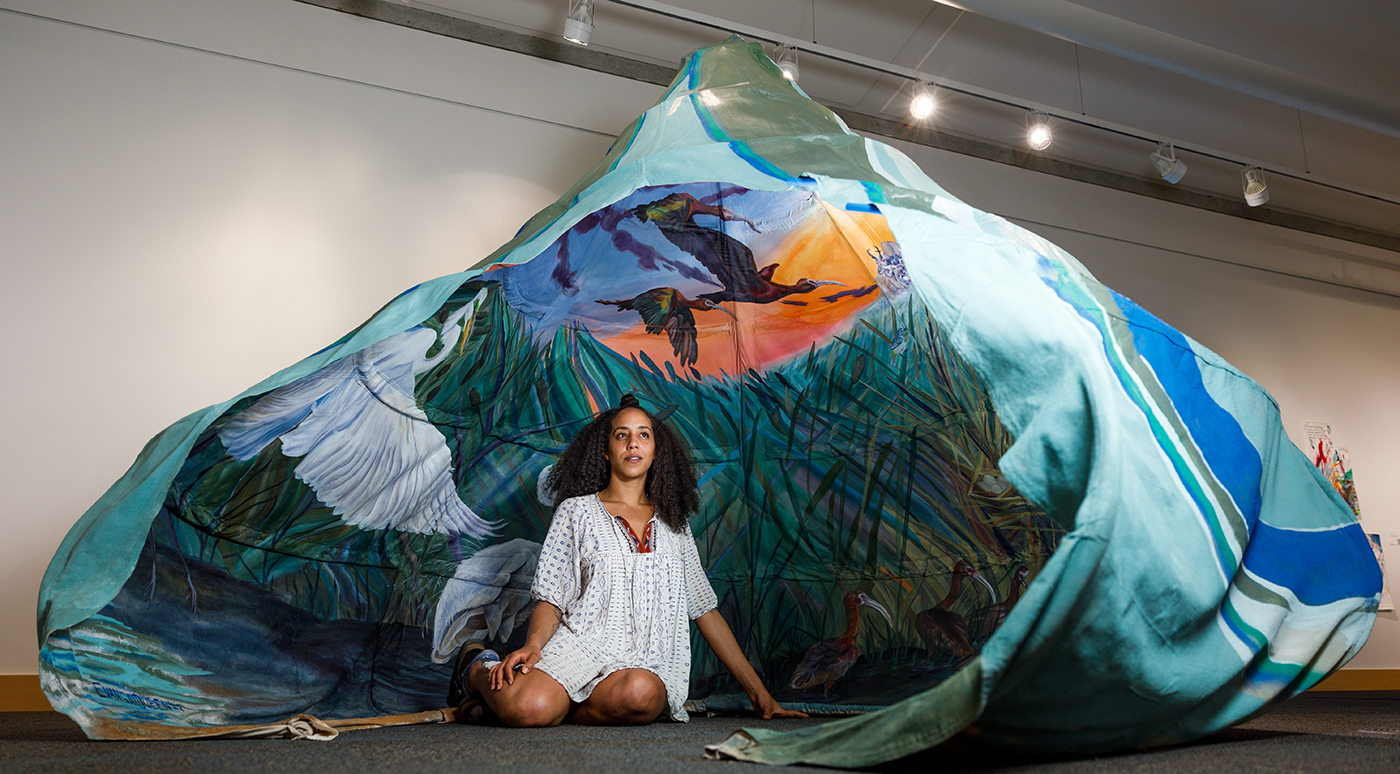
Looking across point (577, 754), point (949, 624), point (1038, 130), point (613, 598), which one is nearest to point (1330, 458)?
point (1038, 130)

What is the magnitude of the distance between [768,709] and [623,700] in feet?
1.22

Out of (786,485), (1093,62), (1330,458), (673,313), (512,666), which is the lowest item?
(512,666)

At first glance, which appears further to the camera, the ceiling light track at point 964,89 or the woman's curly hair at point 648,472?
the ceiling light track at point 964,89

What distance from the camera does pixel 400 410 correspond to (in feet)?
7.34

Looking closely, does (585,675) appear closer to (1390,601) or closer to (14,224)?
(14,224)

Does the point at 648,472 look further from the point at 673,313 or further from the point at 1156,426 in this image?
the point at 1156,426

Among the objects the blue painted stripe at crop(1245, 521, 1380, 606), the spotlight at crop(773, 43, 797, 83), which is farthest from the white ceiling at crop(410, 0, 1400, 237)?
the blue painted stripe at crop(1245, 521, 1380, 606)

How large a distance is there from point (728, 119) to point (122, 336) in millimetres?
2032

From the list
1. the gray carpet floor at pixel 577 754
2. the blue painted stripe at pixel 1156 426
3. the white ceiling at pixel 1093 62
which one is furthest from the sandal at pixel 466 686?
the white ceiling at pixel 1093 62

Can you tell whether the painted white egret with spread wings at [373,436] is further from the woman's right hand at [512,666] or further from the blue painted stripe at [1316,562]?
the blue painted stripe at [1316,562]

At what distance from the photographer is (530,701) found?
72.4 inches

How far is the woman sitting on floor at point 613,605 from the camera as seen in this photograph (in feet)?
6.30

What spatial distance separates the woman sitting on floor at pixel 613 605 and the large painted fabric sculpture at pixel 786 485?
324mm

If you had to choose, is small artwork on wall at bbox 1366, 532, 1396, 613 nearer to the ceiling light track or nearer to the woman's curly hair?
the ceiling light track
